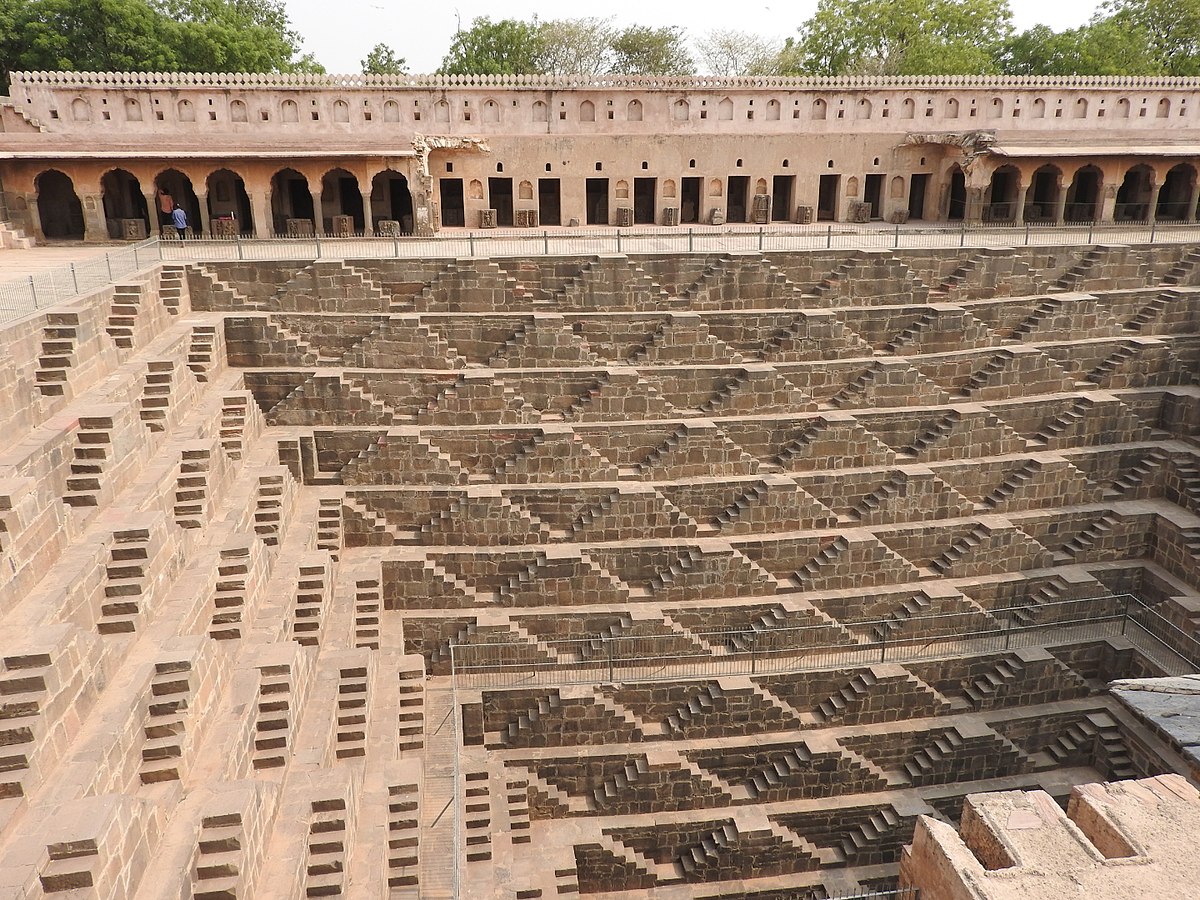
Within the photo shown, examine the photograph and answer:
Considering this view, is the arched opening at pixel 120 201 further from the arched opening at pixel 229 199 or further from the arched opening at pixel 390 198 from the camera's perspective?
the arched opening at pixel 390 198

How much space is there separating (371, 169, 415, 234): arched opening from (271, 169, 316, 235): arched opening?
5.75 ft

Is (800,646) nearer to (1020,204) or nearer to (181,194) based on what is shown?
(1020,204)

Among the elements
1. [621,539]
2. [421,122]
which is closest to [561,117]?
[421,122]

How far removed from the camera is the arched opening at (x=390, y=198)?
25297mm

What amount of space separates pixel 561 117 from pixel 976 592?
16.0 metres

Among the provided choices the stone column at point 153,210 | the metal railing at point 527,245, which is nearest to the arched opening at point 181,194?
the stone column at point 153,210

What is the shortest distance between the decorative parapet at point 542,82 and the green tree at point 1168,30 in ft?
45.1

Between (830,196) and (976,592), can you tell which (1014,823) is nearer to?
(976,592)

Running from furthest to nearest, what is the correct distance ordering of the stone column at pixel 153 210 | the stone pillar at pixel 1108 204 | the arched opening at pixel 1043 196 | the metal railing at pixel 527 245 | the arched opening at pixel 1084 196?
the arched opening at pixel 1043 196 → the arched opening at pixel 1084 196 → the stone pillar at pixel 1108 204 → the stone column at pixel 153 210 → the metal railing at pixel 527 245

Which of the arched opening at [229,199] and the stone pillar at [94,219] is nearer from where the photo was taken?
the stone pillar at [94,219]

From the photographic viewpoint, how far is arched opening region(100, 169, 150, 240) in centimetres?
2322

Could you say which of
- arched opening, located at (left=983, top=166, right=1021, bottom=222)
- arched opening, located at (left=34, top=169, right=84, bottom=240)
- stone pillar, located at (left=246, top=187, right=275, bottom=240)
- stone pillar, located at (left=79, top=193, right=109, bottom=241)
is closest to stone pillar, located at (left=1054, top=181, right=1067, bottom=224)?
arched opening, located at (left=983, top=166, right=1021, bottom=222)

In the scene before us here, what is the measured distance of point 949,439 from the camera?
58.1ft

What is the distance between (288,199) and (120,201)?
4.29 m
